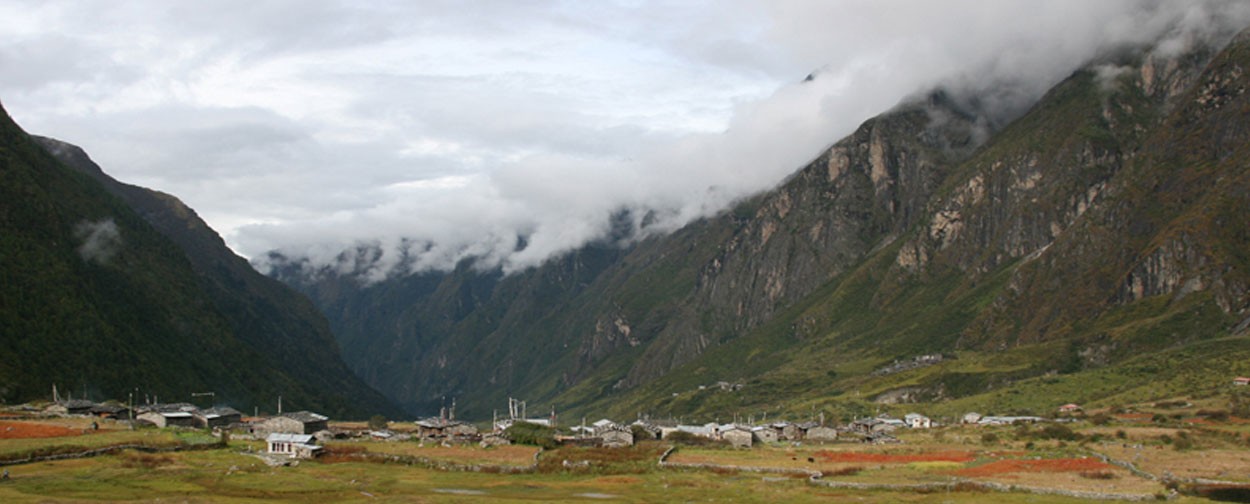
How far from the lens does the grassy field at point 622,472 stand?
99625 mm

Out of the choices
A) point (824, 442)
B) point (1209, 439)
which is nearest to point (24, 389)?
point (824, 442)

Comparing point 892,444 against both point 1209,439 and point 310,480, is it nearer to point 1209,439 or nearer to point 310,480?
point 1209,439

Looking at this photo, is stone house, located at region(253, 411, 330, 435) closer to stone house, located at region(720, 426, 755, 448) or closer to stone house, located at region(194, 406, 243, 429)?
stone house, located at region(194, 406, 243, 429)

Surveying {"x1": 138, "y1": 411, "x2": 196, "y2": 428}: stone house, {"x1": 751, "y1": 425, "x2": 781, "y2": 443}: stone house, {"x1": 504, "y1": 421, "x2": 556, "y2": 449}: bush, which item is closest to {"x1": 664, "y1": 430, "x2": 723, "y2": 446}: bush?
{"x1": 751, "y1": 425, "x2": 781, "y2": 443}: stone house

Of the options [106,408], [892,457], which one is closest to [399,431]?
[106,408]

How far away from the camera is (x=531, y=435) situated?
550 ft

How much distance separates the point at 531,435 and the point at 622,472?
39.3 meters

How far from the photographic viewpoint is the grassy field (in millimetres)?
99625

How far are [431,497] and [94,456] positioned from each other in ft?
135

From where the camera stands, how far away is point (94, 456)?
115938 mm

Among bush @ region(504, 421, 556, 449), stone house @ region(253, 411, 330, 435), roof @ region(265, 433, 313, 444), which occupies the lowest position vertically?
bush @ region(504, 421, 556, 449)

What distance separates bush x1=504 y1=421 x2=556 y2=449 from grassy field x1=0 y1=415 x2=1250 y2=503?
31.9 ft

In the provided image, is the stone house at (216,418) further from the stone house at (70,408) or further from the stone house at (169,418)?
the stone house at (70,408)

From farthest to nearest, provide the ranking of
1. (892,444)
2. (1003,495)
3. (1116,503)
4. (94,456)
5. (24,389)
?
(24,389) → (892,444) → (94,456) → (1003,495) → (1116,503)
